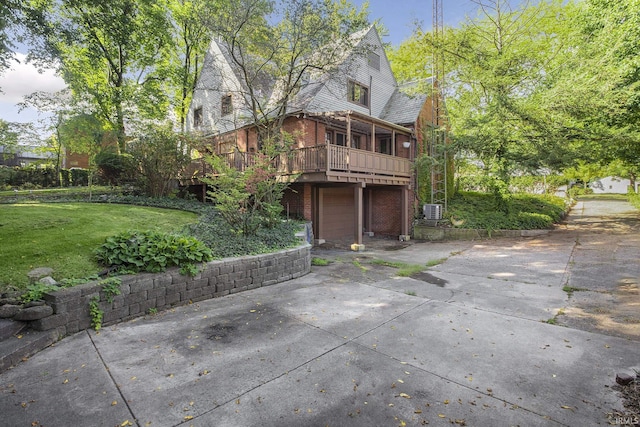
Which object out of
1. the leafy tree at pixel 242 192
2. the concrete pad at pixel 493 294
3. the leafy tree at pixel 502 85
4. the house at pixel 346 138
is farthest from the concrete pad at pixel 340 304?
the leafy tree at pixel 502 85

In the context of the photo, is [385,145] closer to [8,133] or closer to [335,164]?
[335,164]

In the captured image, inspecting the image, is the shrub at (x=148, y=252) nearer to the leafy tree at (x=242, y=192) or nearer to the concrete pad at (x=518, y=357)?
the leafy tree at (x=242, y=192)

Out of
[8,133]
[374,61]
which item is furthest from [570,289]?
[8,133]

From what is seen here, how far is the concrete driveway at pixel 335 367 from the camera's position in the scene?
2801mm

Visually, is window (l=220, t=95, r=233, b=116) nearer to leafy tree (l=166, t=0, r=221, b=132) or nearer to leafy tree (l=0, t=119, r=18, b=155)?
leafy tree (l=166, t=0, r=221, b=132)

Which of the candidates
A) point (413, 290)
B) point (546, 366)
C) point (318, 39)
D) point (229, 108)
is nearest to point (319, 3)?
point (318, 39)

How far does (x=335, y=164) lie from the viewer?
434 inches

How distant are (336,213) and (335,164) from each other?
13.4 ft

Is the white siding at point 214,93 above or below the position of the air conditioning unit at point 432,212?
above

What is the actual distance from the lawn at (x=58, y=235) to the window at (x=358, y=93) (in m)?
9.98

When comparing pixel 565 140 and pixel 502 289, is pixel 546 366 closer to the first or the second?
pixel 502 289

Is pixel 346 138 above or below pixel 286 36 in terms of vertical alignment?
below

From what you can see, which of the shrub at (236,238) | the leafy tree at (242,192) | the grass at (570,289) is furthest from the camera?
the leafy tree at (242,192)

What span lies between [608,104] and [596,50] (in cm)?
276
